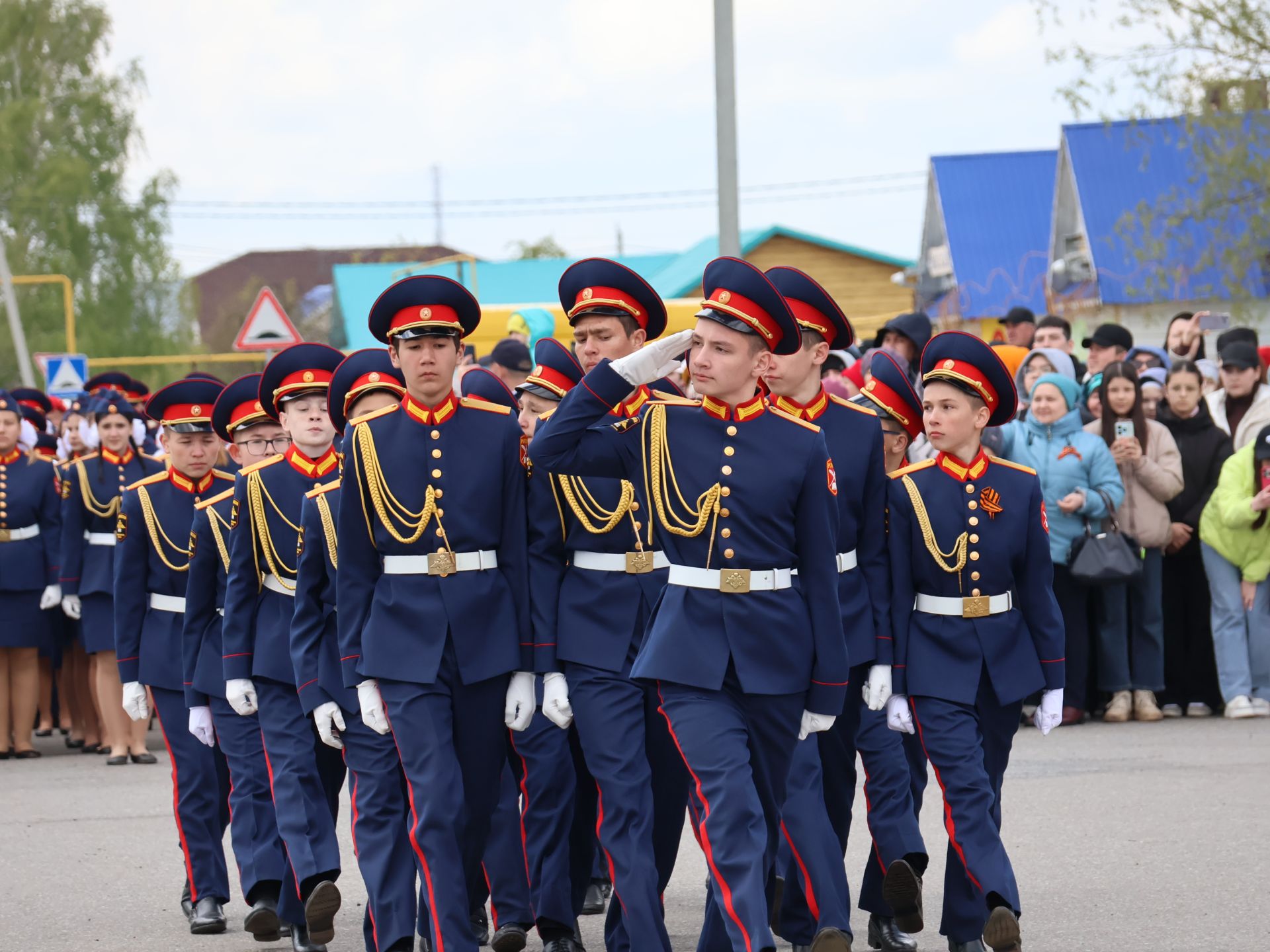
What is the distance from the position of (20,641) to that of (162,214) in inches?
1532

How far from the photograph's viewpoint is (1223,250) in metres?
26.0

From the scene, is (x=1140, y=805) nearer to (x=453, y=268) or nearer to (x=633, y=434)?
(x=633, y=434)

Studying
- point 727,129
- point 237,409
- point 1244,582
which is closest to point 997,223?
point 727,129

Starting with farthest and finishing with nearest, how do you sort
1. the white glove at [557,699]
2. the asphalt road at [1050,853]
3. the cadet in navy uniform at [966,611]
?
the asphalt road at [1050,853]
the cadet in navy uniform at [966,611]
the white glove at [557,699]

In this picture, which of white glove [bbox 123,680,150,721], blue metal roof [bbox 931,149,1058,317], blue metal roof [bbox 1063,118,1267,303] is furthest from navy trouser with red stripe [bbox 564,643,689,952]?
blue metal roof [bbox 931,149,1058,317]

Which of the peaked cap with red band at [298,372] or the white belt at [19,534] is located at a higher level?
the peaked cap with red band at [298,372]

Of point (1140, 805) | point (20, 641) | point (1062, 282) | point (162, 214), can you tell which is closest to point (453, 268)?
point (1062, 282)

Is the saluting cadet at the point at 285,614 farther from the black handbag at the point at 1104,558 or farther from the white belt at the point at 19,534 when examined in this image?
the white belt at the point at 19,534

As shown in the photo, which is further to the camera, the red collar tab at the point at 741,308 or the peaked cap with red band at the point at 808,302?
the peaked cap with red band at the point at 808,302

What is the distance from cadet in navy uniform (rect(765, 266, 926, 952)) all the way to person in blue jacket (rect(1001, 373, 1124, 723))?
16.6 feet

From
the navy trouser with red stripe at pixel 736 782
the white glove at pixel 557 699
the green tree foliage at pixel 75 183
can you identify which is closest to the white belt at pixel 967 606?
the navy trouser with red stripe at pixel 736 782

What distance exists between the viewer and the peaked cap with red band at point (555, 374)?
7773 millimetres

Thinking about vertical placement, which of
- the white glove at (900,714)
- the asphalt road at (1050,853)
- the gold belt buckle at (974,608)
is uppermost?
the gold belt buckle at (974,608)

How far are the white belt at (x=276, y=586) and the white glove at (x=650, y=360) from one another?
192 centimetres
